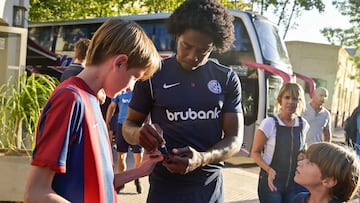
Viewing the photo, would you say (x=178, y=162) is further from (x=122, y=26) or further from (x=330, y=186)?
(x=330, y=186)

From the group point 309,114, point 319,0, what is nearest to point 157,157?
point 309,114

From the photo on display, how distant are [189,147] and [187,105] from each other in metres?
0.32

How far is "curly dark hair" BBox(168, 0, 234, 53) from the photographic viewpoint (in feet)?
8.11

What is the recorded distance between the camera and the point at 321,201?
2.80 metres

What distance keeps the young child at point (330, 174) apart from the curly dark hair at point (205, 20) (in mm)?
901

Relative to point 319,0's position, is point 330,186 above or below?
below

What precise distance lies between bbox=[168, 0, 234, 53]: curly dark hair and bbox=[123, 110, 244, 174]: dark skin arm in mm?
436

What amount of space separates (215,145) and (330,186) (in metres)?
0.77

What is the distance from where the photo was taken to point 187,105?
2.51 m

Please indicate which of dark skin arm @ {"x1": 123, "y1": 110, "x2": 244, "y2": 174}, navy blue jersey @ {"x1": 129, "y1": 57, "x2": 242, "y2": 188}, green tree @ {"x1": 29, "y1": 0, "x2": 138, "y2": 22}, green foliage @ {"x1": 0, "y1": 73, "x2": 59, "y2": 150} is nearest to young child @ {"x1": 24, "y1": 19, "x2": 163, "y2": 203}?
dark skin arm @ {"x1": 123, "y1": 110, "x2": 244, "y2": 174}

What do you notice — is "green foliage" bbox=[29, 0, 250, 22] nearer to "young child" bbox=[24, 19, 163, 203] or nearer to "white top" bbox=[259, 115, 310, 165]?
"white top" bbox=[259, 115, 310, 165]

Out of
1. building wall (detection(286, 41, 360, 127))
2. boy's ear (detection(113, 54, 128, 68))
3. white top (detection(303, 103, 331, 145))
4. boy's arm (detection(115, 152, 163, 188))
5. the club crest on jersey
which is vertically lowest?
building wall (detection(286, 41, 360, 127))

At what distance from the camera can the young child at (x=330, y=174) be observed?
9.03ft

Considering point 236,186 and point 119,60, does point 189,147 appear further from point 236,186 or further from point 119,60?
point 236,186
